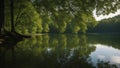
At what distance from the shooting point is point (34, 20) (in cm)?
4369

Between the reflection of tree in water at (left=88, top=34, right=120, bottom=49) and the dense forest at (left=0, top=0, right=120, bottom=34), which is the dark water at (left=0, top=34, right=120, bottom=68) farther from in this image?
the reflection of tree in water at (left=88, top=34, right=120, bottom=49)

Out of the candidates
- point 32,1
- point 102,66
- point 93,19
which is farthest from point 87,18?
point 102,66

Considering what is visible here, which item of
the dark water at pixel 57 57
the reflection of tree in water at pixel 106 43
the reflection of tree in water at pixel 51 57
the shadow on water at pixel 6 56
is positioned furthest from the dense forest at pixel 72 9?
the shadow on water at pixel 6 56

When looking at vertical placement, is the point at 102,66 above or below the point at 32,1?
below

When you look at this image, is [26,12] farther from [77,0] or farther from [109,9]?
[109,9]

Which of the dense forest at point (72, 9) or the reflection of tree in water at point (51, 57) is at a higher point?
the dense forest at point (72, 9)

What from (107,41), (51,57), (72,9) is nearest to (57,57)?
(51,57)

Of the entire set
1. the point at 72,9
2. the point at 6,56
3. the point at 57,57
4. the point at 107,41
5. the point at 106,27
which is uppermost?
the point at 72,9

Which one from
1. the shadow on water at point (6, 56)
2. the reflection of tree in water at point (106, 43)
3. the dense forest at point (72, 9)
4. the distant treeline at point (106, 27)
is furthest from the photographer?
the distant treeline at point (106, 27)

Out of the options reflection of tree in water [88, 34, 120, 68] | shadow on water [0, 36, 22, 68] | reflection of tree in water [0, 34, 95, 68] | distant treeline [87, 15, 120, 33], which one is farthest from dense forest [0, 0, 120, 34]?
distant treeline [87, 15, 120, 33]

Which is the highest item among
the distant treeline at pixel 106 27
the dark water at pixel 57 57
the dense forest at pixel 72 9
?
the dense forest at pixel 72 9

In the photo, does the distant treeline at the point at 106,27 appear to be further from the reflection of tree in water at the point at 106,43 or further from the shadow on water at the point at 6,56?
the shadow on water at the point at 6,56

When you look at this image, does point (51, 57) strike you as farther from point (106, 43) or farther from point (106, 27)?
point (106, 27)

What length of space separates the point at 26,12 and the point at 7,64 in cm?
3080
